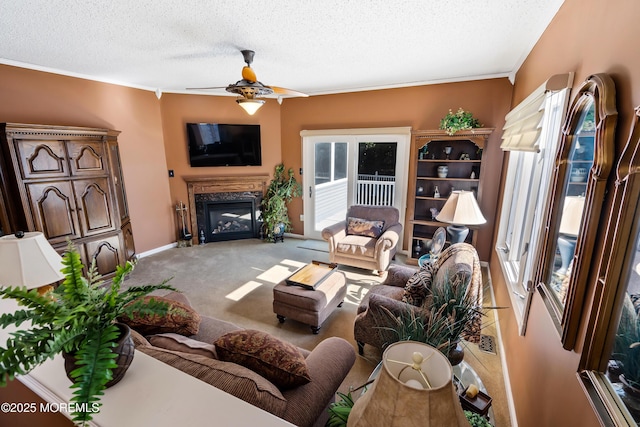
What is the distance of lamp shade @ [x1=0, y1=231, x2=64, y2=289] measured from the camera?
1393 mm

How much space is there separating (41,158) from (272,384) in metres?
3.46

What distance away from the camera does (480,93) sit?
12.8 ft

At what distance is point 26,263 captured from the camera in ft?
4.68

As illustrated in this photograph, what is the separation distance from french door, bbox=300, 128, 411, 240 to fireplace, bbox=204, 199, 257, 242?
3.47 ft

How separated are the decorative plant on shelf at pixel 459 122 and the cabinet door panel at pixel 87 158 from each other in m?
4.36

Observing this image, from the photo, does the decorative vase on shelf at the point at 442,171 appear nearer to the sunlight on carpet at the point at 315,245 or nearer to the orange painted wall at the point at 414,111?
the orange painted wall at the point at 414,111

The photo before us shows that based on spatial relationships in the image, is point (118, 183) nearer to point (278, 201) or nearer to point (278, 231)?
point (278, 201)

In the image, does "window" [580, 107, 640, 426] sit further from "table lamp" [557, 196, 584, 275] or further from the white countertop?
the white countertop

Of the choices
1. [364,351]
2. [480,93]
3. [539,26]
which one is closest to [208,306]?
[364,351]

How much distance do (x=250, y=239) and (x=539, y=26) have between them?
16.1 ft

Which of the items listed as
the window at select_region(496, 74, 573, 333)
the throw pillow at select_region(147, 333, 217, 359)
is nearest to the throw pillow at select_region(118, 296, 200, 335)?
the throw pillow at select_region(147, 333, 217, 359)

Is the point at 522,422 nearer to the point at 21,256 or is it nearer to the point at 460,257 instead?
the point at 460,257

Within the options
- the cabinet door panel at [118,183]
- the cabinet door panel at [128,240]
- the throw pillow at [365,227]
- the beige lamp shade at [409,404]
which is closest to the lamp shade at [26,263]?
the beige lamp shade at [409,404]

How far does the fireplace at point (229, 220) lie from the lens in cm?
533
